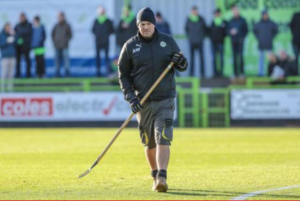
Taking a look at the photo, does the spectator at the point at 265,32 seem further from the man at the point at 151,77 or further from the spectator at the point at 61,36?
the man at the point at 151,77

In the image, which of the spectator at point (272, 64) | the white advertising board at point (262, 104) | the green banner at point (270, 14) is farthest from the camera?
the green banner at point (270, 14)

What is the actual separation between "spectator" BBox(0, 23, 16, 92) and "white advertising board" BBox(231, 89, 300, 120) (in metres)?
7.38

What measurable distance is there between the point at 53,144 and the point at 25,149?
164cm

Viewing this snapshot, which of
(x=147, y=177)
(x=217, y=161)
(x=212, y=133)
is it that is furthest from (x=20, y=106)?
(x=147, y=177)

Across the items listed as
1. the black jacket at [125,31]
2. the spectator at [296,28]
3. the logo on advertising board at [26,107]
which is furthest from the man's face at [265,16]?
the logo on advertising board at [26,107]

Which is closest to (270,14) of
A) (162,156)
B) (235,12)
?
(235,12)

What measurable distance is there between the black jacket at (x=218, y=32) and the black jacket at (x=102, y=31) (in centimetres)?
328

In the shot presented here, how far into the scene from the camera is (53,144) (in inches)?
794

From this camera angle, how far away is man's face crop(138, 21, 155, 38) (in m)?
10.9

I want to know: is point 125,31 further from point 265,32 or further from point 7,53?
point 265,32

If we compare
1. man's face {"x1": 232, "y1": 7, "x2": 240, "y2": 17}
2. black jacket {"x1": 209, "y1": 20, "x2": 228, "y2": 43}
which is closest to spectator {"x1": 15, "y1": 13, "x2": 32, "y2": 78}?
black jacket {"x1": 209, "y1": 20, "x2": 228, "y2": 43}

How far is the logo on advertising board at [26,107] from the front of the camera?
27.3 m

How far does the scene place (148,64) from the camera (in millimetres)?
11086

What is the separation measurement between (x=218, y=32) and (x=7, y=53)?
709 centimetres
